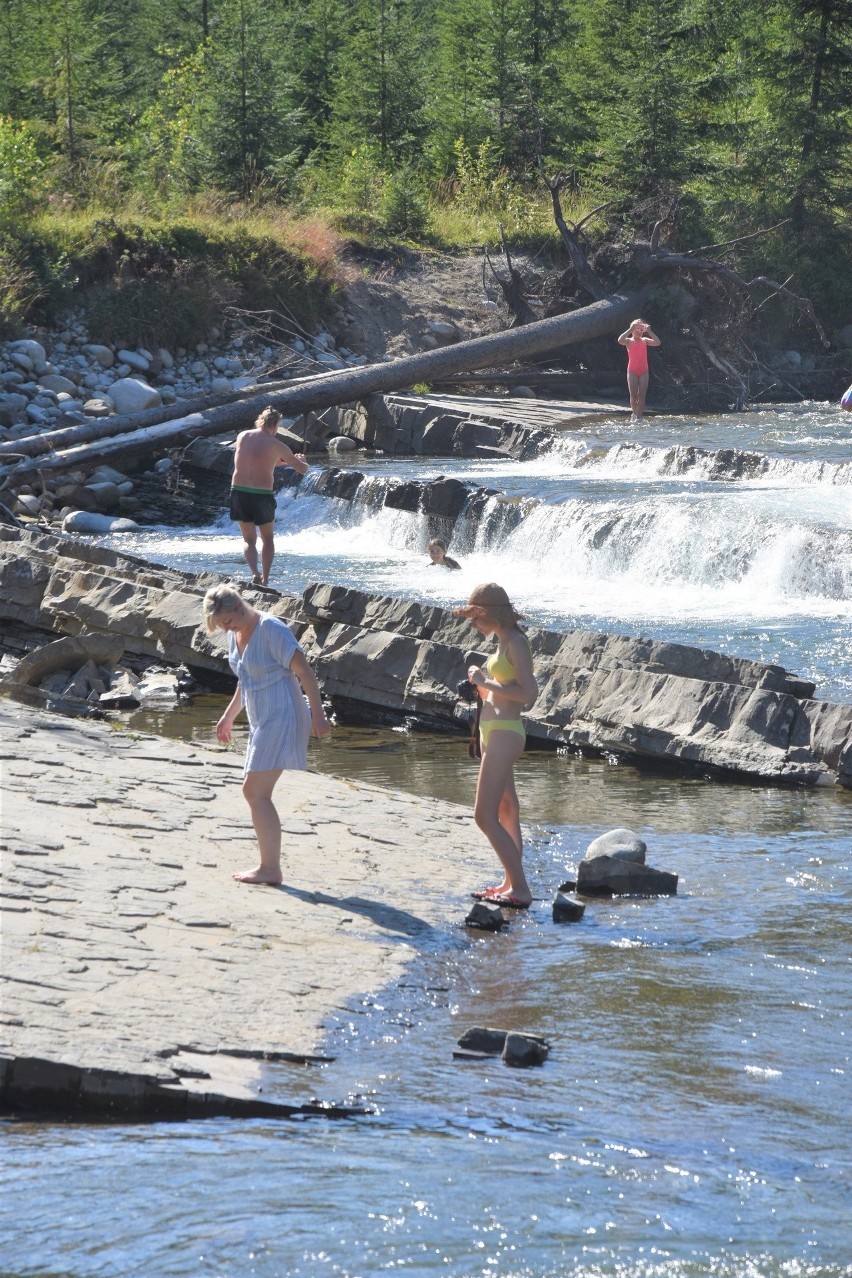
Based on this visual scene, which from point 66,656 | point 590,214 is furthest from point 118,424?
point 66,656

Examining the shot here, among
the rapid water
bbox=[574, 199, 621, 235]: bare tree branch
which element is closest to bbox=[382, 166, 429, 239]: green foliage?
bbox=[574, 199, 621, 235]: bare tree branch

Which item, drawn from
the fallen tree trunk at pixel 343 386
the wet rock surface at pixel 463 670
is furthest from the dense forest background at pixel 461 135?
the wet rock surface at pixel 463 670

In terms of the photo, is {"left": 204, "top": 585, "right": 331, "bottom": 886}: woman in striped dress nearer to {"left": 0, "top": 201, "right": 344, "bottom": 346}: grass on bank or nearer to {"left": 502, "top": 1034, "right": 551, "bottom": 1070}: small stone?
{"left": 502, "top": 1034, "right": 551, "bottom": 1070}: small stone

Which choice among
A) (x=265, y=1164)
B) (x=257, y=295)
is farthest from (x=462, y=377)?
(x=265, y=1164)

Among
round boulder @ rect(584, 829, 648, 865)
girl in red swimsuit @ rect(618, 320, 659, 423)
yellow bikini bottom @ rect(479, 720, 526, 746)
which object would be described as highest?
girl in red swimsuit @ rect(618, 320, 659, 423)

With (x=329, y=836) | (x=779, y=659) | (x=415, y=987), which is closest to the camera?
(x=415, y=987)

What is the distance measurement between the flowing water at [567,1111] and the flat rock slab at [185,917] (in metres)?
0.16

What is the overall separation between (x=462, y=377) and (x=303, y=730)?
70.7 ft

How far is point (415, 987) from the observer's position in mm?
6109

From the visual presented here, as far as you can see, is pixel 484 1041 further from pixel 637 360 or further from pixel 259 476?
pixel 637 360

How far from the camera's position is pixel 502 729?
23.7 feet

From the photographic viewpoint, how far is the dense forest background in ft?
102

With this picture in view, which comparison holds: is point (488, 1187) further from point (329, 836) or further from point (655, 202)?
point (655, 202)

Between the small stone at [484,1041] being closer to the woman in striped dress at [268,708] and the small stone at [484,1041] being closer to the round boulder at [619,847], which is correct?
the woman in striped dress at [268,708]
